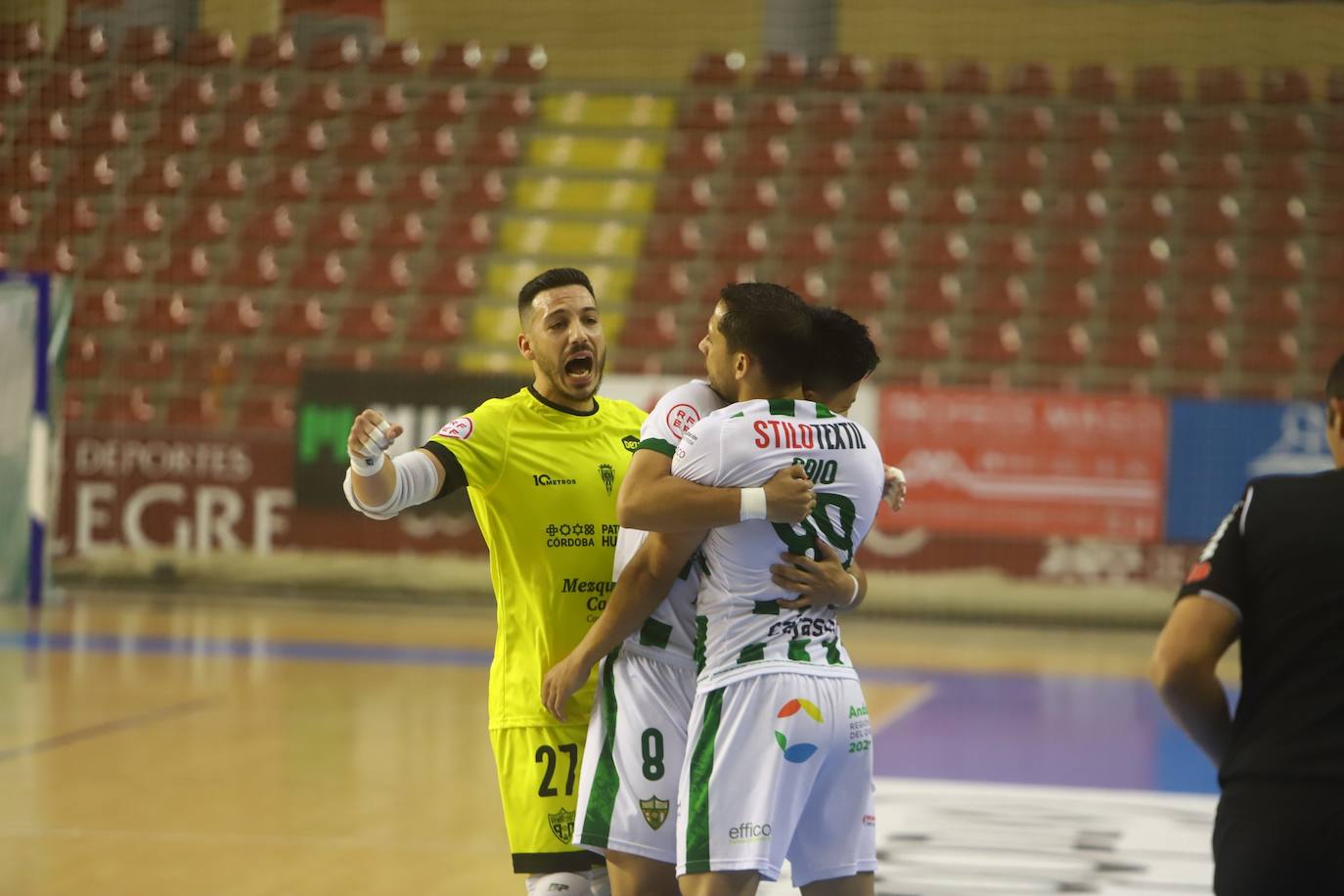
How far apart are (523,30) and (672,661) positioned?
17354 millimetres

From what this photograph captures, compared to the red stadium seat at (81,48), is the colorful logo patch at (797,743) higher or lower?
lower

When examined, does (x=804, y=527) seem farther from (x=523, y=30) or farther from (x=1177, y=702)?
(x=523, y=30)

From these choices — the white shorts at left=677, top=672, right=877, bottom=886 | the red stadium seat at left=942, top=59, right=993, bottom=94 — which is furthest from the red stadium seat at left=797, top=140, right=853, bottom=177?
the white shorts at left=677, top=672, right=877, bottom=886

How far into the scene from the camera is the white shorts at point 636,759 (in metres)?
3.64

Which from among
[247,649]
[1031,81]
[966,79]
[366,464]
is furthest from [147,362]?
[366,464]

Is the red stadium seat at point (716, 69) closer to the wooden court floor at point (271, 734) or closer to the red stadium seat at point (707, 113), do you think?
the red stadium seat at point (707, 113)

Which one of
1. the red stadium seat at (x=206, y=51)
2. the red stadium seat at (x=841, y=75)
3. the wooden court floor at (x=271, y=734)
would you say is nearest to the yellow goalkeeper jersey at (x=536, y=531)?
the wooden court floor at (x=271, y=734)

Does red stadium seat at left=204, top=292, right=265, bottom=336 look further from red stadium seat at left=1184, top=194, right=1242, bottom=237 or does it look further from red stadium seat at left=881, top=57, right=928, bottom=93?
red stadium seat at left=1184, top=194, right=1242, bottom=237

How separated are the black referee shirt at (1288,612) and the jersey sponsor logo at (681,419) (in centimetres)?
121

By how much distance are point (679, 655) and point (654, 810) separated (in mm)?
337

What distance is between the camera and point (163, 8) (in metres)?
19.4

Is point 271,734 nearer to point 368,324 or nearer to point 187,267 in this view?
point 368,324

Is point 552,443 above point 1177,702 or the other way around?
above

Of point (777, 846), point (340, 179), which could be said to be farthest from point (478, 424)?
point (340, 179)
